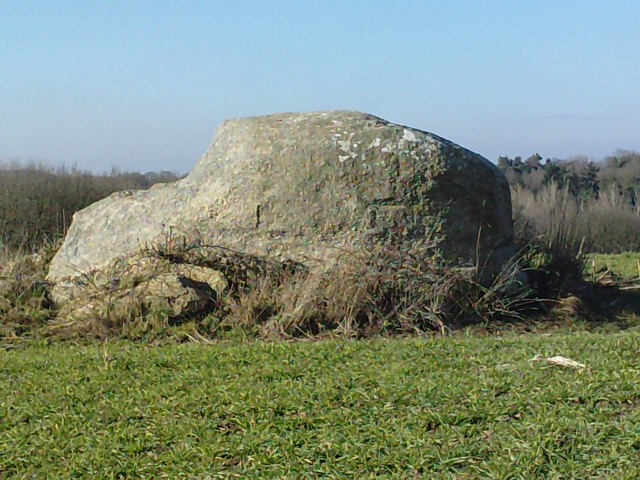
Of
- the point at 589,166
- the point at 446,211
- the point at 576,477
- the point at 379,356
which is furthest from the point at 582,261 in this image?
the point at 589,166

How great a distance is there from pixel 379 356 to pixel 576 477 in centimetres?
252

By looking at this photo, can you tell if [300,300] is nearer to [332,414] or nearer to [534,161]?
[332,414]

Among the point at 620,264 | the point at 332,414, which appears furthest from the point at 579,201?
the point at 332,414

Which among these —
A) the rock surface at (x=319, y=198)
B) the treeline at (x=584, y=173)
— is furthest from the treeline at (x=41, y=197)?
the treeline at (x=584, y=173)

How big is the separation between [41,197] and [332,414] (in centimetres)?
1159

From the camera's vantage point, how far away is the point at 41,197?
51.9ft

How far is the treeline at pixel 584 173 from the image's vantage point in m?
27.4

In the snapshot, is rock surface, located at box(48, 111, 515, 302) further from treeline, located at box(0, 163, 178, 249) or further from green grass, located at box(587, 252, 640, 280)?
treeline, located at box(0, 163, 178, 249)

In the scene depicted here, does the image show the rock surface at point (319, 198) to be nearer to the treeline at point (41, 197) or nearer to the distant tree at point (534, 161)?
the treeline at point (41, 197)

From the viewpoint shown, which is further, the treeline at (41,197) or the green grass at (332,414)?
the treeline at (41,197)

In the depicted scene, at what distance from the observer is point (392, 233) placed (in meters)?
9.37

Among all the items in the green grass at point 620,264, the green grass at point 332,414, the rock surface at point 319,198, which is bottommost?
the green grass at point 620,264

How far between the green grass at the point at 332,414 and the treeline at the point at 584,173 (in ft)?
64.1

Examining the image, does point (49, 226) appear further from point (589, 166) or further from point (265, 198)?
point (589, 166)
